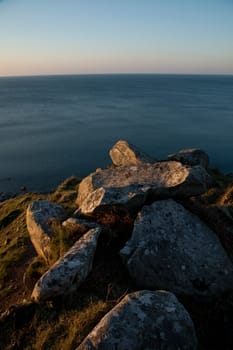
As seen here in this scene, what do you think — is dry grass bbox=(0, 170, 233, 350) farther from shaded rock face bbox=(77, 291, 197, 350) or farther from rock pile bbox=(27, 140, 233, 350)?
shaded rock face bbox=(77, 291, 197, 350)

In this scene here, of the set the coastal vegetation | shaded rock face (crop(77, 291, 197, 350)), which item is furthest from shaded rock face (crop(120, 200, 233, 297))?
shaded rock face (crop(77, 291, 197, 350))

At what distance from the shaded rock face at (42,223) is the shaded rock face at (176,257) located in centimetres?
307

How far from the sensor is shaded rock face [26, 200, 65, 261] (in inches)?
422

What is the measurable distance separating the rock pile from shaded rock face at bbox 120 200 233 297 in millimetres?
25

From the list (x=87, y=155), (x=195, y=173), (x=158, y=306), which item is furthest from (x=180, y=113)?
(x=158, y=306)

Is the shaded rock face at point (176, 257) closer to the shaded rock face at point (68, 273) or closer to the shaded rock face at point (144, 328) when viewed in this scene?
the shaded rock face at point (68, 273)

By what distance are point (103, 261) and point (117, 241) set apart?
766mm

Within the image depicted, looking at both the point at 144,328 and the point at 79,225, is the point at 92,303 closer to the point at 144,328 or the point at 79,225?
the point at 144,328

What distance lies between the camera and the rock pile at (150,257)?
6.31m

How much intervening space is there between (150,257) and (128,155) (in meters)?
12.3

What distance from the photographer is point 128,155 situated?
20609 mm

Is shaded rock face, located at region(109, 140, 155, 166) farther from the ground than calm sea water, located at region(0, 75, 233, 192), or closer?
farther from the ground

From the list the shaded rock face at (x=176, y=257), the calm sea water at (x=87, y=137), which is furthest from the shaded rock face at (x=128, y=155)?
the calm sea water at (x=87, y=137)

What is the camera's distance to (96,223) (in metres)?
10.2
